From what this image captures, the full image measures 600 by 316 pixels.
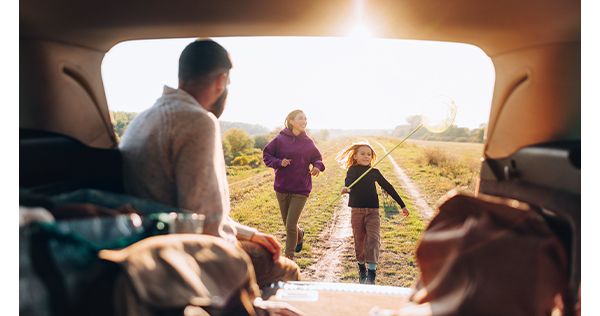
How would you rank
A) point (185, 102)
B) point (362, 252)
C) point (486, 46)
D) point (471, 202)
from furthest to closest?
1. point (362, 252)
2. point (486, 46)
3. point (185, 102)
4. point (471, 202)

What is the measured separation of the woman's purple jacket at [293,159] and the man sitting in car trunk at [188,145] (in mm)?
2880

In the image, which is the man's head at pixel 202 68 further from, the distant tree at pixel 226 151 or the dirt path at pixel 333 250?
the dirt path at pixel 333 250

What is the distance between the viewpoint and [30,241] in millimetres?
1100

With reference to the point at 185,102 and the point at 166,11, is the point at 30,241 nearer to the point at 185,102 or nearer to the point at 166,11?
the point at 185,102

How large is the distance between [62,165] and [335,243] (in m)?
5.81

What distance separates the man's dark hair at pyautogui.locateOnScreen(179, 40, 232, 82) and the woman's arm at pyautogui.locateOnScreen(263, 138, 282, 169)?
2.98 meters

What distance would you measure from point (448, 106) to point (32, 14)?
212cm

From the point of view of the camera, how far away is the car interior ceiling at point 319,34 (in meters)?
1.85

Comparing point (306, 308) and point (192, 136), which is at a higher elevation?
point (192, 136)

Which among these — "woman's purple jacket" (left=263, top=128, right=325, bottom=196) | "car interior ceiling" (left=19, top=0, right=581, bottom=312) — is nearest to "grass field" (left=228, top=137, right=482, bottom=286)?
"car interior ceiling" (left=19, top=0, right=581, bottom=312)

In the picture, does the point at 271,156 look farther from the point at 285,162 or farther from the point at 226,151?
the point at 226,151

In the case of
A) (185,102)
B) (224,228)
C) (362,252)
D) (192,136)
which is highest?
(185,102)

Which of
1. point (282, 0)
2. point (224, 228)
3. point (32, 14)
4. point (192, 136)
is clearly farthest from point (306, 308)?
point (32, 14)

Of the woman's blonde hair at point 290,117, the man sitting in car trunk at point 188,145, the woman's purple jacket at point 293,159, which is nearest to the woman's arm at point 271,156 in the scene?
the woman's purple jacket at point 293,159
